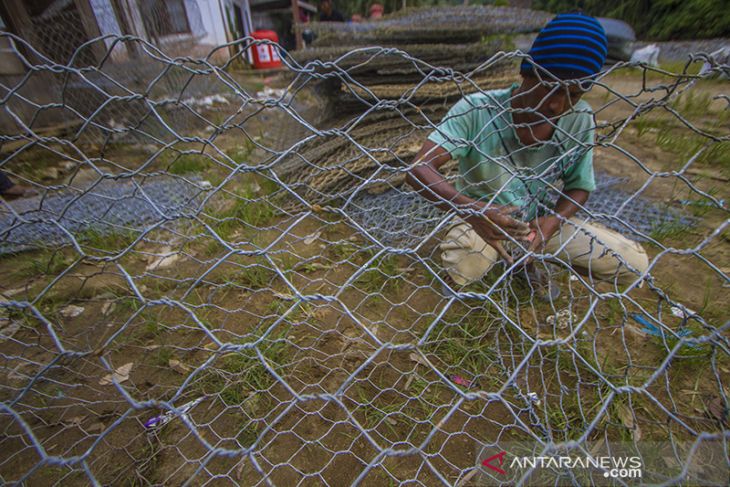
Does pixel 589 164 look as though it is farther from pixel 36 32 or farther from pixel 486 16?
pixel 36 32

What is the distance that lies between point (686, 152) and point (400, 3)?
11907 millimetres

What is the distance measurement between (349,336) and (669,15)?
969 centimetres

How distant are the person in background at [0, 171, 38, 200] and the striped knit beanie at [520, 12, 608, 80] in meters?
3.25

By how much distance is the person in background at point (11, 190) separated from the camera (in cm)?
249

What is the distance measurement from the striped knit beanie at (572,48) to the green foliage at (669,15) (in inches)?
317

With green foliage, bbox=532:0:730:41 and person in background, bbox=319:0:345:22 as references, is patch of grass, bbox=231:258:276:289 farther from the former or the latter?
green foliage, bbox=532:0:730:41

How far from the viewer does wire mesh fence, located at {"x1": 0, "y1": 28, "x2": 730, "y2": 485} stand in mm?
870

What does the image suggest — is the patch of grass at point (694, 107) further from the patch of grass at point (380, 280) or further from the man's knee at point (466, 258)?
the patch of grass at point (380, 280)

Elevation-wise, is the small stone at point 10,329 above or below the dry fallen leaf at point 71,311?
above

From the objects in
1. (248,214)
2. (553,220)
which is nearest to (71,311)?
(248,214)

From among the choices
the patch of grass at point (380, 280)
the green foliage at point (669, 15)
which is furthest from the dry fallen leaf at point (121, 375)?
the green foliage at point (669, 15)

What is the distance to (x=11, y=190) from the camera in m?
2.53

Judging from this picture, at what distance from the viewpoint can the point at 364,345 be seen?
1.56 metres

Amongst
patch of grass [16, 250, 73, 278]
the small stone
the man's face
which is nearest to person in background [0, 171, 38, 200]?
patch of grass [16, 250, 73, 278]
